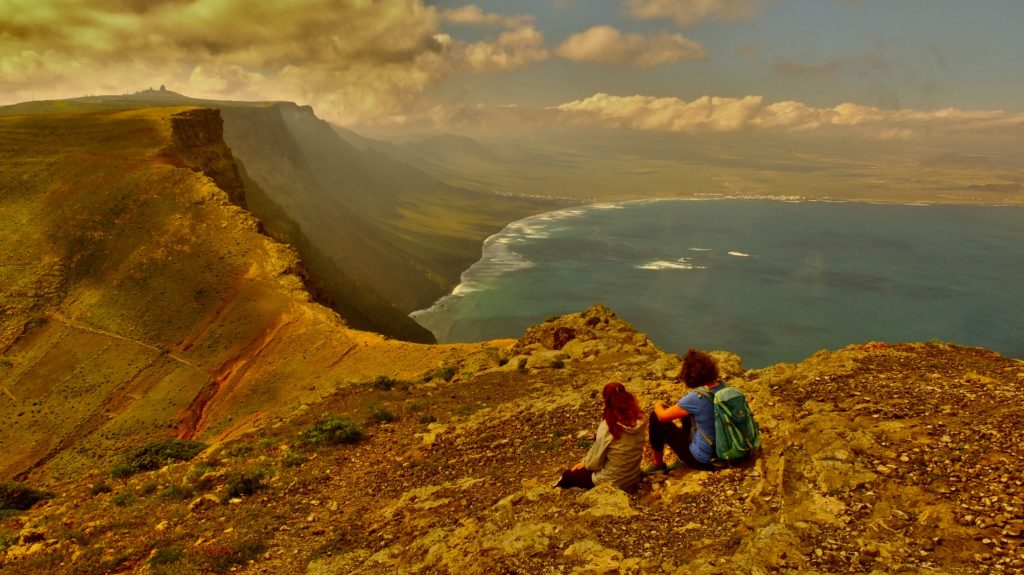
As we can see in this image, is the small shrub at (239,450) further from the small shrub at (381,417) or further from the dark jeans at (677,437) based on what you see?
the dark jeans at (677,437)

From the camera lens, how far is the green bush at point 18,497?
1638 cm

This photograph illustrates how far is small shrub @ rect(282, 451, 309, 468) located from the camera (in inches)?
637

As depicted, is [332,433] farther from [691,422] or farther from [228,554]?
[691,422]

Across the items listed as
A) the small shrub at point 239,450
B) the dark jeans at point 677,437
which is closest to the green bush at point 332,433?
the small shrub at point 239,450

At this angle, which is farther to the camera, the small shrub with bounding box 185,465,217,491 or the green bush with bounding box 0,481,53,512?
the green bush with bounding box 0,481,53,512

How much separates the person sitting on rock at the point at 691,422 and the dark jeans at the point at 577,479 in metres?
1.22

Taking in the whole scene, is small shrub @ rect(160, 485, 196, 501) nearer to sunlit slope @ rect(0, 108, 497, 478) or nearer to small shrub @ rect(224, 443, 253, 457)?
small shrub @ rect(224, 443, 253, 457)

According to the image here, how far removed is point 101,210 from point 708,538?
5939 centimetres

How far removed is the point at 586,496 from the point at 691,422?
253cm

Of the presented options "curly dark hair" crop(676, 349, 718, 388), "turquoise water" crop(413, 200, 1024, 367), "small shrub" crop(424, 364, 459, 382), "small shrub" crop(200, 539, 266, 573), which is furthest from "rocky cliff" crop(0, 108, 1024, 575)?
"turquoise water" crop(413, 200, 1024, 367)

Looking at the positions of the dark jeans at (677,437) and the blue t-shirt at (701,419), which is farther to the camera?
the dark jeans at (677,437)

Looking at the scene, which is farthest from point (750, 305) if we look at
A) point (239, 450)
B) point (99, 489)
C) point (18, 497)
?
point (18, 497)

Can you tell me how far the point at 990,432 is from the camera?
912cm

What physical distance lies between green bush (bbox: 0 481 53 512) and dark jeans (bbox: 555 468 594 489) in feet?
60.4
